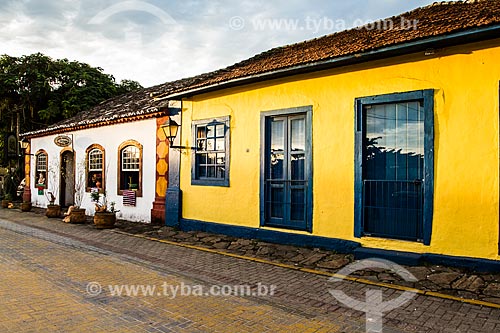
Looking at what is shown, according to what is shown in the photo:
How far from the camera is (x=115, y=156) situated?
13.2 metres

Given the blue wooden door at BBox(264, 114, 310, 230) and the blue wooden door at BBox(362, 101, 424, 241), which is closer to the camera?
the blue wooden door at BBox(362, 101, 424, 241)

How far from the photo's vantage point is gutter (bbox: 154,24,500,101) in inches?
222

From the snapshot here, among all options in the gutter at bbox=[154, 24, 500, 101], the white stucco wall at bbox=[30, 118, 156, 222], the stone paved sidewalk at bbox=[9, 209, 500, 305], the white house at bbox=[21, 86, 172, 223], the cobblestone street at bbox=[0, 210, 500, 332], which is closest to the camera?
the cobblestone street at bbox=[0, 210, 500, 332]

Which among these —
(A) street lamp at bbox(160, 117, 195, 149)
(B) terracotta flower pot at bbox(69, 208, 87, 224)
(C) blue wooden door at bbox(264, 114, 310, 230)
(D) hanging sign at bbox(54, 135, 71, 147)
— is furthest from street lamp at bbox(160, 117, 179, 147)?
(D) hanging sign at bbox(54, 135, 71, 147)

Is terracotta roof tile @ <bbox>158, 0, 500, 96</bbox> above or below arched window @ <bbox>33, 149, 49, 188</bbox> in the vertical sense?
above

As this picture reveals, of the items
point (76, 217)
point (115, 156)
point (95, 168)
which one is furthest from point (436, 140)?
point (95, 168)

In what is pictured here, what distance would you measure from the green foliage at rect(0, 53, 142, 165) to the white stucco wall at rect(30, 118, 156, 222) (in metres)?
5.37

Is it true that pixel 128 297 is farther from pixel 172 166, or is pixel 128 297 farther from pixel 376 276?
pixel 172 166

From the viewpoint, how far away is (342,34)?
9.94m

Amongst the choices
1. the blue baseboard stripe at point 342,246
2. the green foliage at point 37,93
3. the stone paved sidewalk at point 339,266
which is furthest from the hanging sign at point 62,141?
the blue baseboard stripe at point 342,246

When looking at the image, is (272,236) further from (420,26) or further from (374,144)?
(420,26)

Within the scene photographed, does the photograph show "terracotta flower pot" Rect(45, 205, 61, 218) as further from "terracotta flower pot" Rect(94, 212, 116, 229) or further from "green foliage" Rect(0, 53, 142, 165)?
"green foliage" Rect(0, 53, 142, 165)

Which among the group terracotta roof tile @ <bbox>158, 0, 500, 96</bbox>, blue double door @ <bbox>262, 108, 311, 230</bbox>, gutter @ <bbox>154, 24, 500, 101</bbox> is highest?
terracotta roof tile @ <bbox>158, 0, 500, 96</bbox>

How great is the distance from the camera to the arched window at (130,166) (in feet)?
40.4
